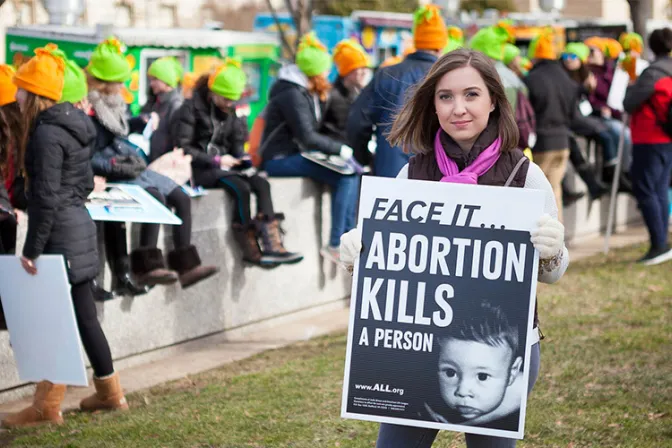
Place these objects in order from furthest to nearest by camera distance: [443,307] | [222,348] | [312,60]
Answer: [312,60] < [222,348] < [443,307]

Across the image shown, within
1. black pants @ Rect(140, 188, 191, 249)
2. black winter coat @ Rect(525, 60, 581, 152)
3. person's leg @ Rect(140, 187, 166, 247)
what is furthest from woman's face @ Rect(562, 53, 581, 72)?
person's leg @ Rect(140, 187, 166, 247)

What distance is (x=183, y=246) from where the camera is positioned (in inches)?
314

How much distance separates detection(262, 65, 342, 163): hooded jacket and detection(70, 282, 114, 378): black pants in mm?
3312

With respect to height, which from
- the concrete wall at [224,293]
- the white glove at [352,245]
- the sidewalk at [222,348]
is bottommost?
the sidewalk at [222,348]

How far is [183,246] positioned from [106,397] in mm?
1778

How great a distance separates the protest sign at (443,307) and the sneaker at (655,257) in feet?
27.1

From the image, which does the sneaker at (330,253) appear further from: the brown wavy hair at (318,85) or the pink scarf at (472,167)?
the pink scarf at (472,167)

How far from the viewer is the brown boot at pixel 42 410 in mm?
6105

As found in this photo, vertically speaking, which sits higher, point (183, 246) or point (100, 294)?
point (183, 246)

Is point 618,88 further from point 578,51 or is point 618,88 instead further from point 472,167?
point 472,167

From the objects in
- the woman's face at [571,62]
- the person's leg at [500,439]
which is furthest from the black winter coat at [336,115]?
the person's leg at [500,439]

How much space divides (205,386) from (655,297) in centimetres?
438

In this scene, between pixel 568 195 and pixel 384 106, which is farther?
pixel 568 195

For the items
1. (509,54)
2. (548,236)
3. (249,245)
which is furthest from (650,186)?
(548,236)
